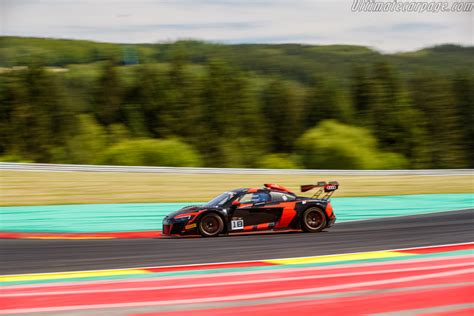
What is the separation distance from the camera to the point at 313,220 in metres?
12.5

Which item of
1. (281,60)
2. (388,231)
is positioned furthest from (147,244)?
(281,60)

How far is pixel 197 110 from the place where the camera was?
199 ft

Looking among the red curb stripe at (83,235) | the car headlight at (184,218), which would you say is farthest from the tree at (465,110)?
the car headlight at (184,218)

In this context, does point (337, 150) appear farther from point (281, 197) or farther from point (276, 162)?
point (281, 197)

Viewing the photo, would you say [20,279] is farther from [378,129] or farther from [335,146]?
[378,129]

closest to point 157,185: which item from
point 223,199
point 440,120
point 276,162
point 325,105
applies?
point 223,199

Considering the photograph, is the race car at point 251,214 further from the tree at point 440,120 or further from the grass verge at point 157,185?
the tree at point 440,120

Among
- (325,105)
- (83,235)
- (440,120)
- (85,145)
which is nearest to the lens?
(83,235)

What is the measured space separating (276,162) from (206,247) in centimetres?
4533

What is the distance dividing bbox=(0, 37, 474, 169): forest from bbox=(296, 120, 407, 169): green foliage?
0.34ft

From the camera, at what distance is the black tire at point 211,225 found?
1186 centimetres

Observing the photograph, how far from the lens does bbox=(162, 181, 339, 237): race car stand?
1189cm

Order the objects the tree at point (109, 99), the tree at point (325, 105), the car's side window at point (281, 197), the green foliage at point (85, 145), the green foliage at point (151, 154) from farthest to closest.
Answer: the tree at point (325, 105), the tree at point (109, 99), the green foliage at point (85, 145), the green foliage at point (151, 154), the car's side window at point (281, 197)

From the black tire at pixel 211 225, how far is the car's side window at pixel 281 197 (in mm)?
1144
